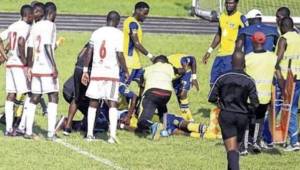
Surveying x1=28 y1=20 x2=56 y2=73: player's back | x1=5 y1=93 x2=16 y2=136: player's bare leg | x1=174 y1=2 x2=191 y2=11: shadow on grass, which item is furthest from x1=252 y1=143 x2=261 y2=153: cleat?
x1=174 y1=2 x2=191 y2=11: shadow on grass

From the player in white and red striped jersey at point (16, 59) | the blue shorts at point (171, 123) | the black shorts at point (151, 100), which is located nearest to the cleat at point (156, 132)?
the black shorts at point (151, 100)

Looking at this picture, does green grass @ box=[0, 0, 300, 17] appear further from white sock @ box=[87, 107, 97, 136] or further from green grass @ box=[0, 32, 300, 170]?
white sock @ box=[87, 107, 97, 136]

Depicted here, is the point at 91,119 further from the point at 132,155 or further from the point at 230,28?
the point at 230,28

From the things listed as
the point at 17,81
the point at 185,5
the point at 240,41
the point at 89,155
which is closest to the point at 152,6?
the point at 185,5

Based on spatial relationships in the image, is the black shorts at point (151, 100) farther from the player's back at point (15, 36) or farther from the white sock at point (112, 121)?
the player's back at point (15, 36)

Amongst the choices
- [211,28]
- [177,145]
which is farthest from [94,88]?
[211,28]

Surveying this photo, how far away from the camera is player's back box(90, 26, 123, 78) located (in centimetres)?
1405

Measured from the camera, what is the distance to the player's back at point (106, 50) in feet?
46.1

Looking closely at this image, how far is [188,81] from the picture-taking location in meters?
16.5

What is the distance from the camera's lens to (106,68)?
14078 millimetres

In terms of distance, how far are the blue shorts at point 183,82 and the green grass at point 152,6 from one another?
91.5 ft

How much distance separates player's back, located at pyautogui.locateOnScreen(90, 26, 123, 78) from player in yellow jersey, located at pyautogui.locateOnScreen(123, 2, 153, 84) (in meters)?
2.00

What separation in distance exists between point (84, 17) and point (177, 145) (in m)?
29.2

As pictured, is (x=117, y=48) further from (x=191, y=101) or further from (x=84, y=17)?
(x=84, y=17)
